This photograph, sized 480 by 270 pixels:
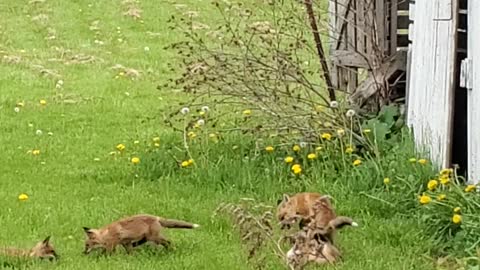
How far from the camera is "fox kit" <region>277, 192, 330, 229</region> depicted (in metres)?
7.16

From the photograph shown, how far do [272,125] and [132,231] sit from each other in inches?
102

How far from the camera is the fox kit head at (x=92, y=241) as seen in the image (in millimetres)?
7094

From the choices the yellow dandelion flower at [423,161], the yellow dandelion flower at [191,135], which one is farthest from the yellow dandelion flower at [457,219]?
the yellow dandelion flower at [191,135]

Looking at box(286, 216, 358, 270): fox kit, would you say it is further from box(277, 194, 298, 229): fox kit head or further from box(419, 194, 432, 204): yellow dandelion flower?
box(419, 194, 432, 204): yellow dandelion flower

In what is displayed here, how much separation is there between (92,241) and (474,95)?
2873mm

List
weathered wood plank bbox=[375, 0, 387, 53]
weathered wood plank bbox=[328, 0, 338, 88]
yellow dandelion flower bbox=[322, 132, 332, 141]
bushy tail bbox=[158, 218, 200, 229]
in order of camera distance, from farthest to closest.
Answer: weathered wood plank bbox=[328, 0, 338, 88] < weathered wood plank bbox=[375, 0, 387, 53] < yellow dandelion flower bbox=[322, 132, 332, 141] < bushy tail bbox=[158, 218, 200, 229]

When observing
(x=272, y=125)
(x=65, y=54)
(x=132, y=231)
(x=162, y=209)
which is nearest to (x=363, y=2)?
(x=272, y=125)


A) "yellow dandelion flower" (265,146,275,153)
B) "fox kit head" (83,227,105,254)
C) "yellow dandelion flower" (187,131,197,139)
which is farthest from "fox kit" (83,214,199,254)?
"yellow dandelion flower" (187,131,197,139)

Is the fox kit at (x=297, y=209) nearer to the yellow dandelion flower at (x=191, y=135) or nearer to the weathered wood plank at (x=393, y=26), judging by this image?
the yellow dandelion flower at (x=191, y=135)

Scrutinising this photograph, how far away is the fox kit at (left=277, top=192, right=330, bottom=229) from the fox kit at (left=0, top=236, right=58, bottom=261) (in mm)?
1463

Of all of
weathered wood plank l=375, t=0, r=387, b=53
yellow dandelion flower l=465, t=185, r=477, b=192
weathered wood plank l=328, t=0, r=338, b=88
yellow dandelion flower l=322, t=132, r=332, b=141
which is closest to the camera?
yellow dandelion flower l=465, t=185, r=477, b=192

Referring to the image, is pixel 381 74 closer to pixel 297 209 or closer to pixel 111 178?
pixel 111 178

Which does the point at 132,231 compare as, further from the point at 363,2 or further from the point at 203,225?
the point at 363,2

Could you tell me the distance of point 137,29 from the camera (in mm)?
19438
